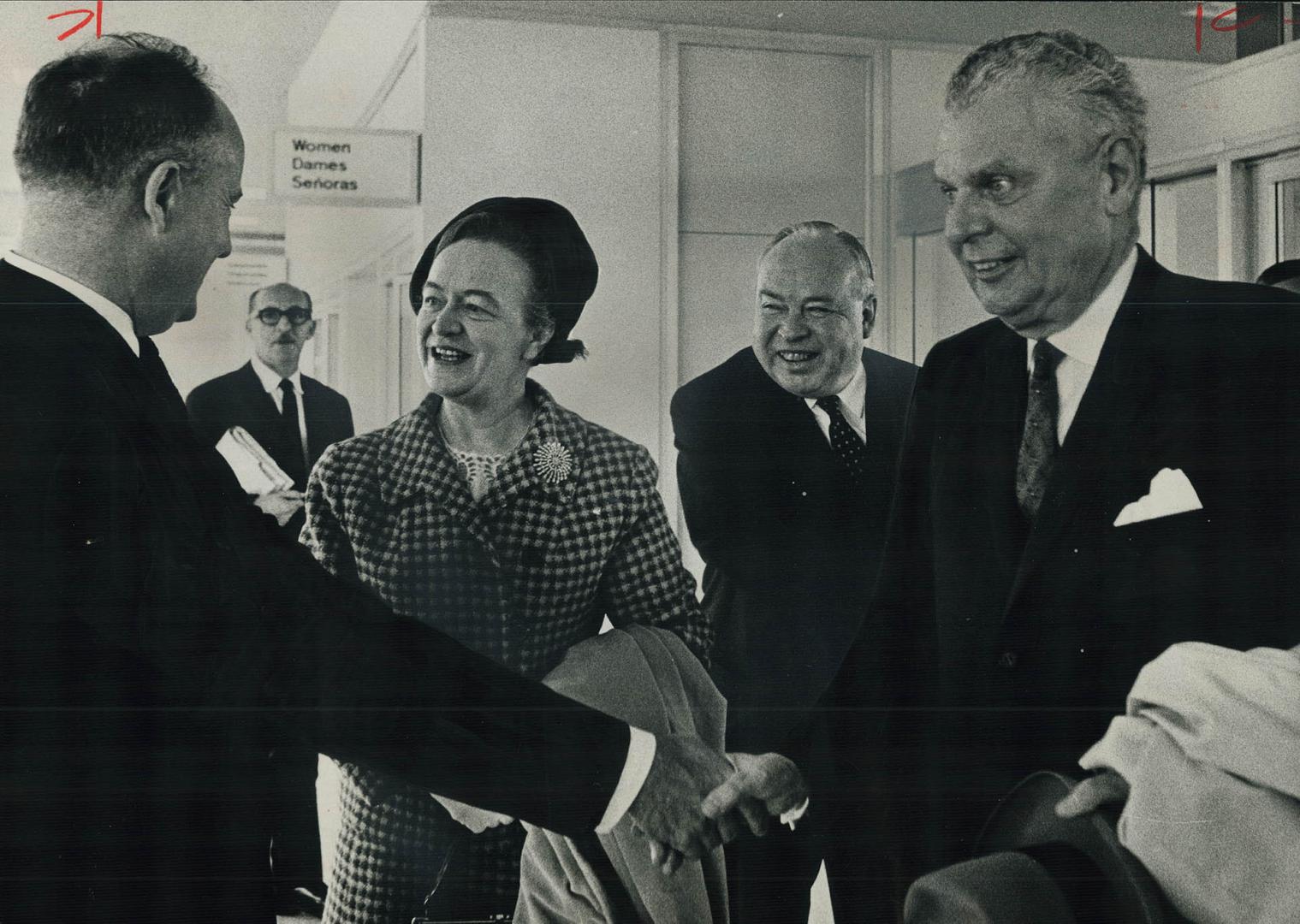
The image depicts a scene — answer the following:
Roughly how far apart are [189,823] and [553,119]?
117 centimetres

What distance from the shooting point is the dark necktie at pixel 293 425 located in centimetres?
177

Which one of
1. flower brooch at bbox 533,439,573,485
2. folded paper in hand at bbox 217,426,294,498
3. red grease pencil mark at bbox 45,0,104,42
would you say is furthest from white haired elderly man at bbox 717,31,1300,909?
red grease pencil mark at bbox 45,0,104,42

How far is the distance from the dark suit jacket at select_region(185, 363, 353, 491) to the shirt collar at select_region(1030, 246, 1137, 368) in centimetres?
115

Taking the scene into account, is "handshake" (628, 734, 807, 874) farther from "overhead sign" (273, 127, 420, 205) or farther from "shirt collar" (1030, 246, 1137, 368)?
"overhead sign" (273, 127, 420, 205)

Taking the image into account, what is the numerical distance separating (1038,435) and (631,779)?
845mm

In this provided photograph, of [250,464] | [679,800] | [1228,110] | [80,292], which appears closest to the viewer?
[80,292]

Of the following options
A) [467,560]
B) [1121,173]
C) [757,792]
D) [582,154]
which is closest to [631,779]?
[757,792]

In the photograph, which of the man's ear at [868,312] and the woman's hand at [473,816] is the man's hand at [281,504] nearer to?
the woman's hand at [473,816]

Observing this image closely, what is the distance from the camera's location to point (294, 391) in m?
1.78

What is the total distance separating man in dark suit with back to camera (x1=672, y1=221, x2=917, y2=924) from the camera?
1.92 m

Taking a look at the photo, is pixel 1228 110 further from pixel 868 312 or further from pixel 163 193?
pixel 163 193

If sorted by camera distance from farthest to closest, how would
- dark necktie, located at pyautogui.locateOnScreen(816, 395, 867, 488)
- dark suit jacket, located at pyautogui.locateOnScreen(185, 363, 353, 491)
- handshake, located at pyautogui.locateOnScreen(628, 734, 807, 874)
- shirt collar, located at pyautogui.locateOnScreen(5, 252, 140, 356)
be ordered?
dark necktie, located at pyautogui.locateOnScreen(816, 395, 867, 488) < handshake, located at pyautogui.locateOnScreen(628, 734, 807, 874) < dark suit jacket, located at pyautogui.locateOnScreen(185, 363, 353, 491) < shirt collar, located at pyautogui.locateOnScreen(5, 252, 140, 356)

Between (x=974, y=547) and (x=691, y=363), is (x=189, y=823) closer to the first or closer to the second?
(x=691, y=363)

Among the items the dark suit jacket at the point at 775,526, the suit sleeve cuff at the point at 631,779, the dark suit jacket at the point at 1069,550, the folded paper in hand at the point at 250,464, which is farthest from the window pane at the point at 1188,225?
the folded paper in hand at the point at 250,464
